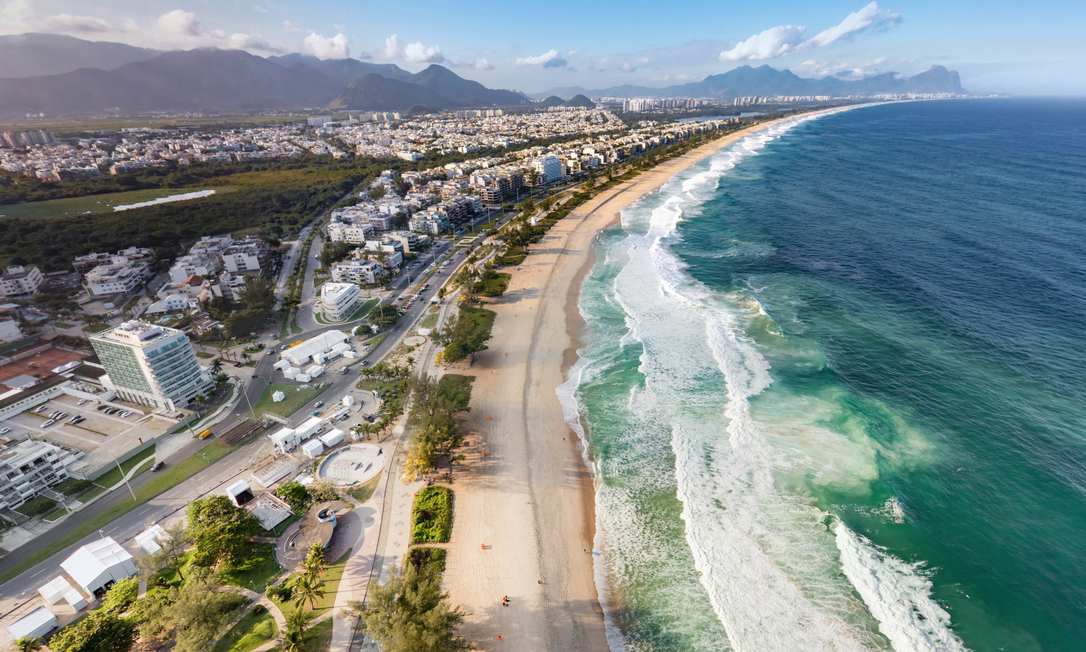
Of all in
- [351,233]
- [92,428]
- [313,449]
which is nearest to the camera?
[313,449]

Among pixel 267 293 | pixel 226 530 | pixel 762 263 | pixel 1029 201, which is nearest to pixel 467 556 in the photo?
pixel 226 530

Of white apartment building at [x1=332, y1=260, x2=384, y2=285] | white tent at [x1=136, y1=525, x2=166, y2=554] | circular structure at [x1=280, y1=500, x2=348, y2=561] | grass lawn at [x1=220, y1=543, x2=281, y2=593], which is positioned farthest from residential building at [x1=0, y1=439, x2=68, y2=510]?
white apartment building at [x1=332, y1=260, x2=384, y2=285]

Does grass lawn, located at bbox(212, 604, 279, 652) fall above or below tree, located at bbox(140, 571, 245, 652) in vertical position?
below

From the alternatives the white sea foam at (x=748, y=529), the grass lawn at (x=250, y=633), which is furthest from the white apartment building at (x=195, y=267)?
the white sea foam at (x=748, y=529)

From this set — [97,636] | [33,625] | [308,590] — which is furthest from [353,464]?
[33,625]

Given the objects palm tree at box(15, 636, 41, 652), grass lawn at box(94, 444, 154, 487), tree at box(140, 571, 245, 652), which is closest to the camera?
palm tree at box(15, 636, 41, 652)

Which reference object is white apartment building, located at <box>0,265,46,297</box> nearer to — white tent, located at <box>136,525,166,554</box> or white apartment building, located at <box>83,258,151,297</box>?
white apartment building, located at <box>83,258,151,297</box>

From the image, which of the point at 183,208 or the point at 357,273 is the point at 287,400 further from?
the point at 183,208
